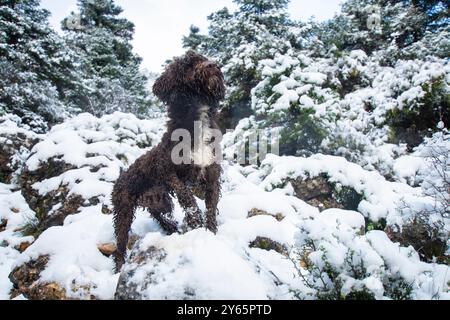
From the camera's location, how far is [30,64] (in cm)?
1124

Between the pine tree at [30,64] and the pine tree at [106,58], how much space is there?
1570 mm

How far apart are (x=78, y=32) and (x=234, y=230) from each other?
18.1m

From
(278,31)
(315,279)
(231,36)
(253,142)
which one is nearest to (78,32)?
(231,36)

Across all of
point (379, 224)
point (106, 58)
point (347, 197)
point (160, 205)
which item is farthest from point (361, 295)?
point (106, 58)

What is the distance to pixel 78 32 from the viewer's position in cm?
1770

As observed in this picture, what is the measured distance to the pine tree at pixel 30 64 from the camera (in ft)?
33.6

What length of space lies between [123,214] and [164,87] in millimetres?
1303

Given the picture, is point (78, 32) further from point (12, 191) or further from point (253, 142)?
point (253, 142)

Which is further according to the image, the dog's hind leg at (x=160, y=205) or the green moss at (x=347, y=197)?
the green moss at (x=347, y=197)

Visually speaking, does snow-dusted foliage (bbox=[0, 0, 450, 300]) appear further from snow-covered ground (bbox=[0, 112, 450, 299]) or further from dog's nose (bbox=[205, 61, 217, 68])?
dog's nose (bbox=[205, 61, 217, 68])

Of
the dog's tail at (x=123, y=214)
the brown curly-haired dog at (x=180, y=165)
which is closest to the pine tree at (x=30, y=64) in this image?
the dog's tail at (x=123, y=214)

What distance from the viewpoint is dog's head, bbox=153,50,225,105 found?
2.77m

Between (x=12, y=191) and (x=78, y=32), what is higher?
(x=78, y=32)

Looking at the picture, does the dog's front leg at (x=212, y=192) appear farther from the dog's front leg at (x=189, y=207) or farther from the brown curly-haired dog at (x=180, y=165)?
the dog's front leg at (x=189, y=207)
